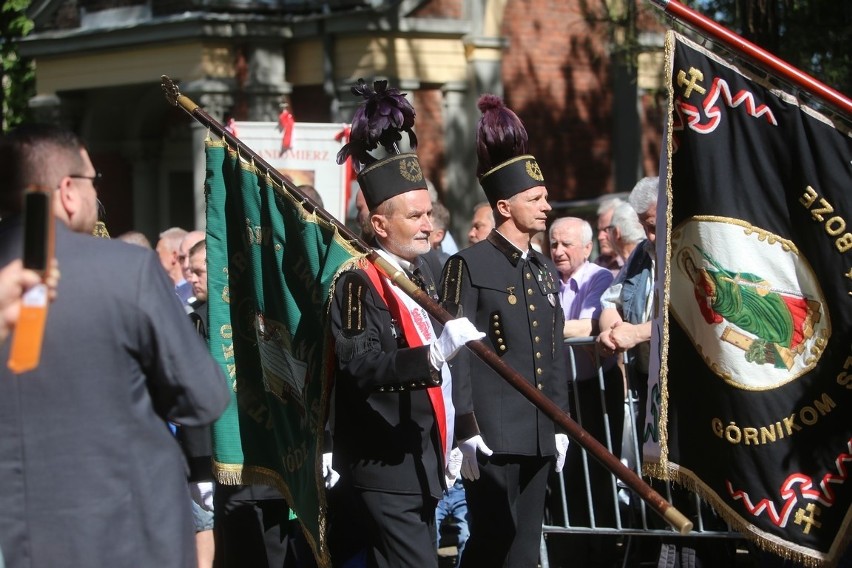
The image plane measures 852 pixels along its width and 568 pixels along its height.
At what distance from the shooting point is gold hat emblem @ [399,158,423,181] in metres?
4.83

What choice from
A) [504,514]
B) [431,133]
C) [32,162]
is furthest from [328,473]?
[431,133]

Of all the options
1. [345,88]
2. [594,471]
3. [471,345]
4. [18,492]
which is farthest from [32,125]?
[345,88]

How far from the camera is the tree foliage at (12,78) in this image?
16719mm

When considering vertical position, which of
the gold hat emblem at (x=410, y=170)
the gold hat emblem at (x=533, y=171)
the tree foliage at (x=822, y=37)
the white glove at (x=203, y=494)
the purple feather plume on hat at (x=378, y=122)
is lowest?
the white glove at (x=203, y=494)

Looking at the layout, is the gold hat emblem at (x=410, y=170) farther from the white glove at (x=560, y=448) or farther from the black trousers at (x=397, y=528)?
the white glove at (x=560, y=448)

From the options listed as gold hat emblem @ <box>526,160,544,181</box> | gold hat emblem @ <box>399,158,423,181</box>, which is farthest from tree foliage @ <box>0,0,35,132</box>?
gold hat emblem @ <box>399,158,423,181</box>

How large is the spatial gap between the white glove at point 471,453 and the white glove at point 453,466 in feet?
0.07

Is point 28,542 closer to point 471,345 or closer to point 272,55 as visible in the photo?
point 471,345

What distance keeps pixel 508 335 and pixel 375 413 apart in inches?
33.1

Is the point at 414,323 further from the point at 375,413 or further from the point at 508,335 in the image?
the point at 508,335

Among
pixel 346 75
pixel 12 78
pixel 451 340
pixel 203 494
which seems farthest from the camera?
pixel 12 78

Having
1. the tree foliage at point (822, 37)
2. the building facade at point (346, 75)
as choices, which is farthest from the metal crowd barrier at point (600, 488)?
the building facade at point (346, 75)

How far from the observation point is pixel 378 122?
4898 millimetres

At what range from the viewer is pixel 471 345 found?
14.0 feet
